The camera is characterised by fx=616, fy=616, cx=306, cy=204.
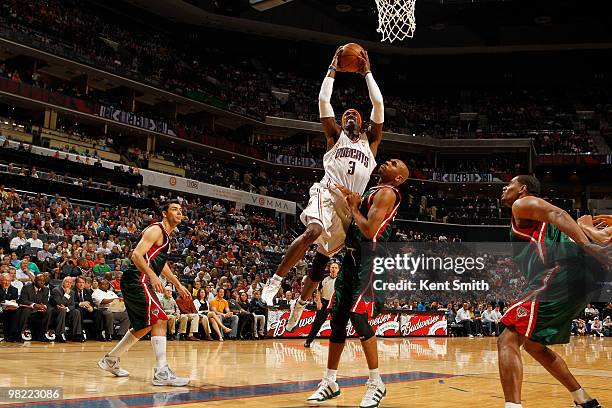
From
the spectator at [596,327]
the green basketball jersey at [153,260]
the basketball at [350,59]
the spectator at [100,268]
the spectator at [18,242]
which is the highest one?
the basketball at [350,59]

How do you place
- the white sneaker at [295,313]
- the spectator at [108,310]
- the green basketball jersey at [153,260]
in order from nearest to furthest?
the white sneaker at [295,313]
the green basketball jersey at [153,260]
the spectator at [108,310]

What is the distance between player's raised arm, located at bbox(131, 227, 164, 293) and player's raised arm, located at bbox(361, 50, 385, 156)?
2.28 metres

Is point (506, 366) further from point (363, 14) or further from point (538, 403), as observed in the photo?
point (363, 14)

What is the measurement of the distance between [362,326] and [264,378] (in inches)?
82.1

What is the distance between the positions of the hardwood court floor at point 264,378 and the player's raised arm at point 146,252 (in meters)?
0.94

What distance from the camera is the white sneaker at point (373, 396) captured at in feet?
15.3

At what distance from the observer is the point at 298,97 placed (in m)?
40.1

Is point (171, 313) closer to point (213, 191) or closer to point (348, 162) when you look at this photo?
point (348, 162)

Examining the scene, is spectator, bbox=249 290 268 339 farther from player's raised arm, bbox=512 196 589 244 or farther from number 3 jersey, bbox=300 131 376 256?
player's raised arm, bbox=512 196 589 244

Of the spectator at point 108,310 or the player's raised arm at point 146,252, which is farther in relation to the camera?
the spectator at point 108,310

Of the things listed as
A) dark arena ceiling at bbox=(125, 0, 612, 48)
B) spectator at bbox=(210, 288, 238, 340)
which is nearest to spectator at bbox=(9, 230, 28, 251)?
spectator at bbox=(210, 288, 238, 340)

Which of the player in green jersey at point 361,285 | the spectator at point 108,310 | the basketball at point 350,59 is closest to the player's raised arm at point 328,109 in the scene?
the basketball at point 350,59

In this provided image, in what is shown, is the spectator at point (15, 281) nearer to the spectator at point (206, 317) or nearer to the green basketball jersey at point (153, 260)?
the spectator at point (206, 317)

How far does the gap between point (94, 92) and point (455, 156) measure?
23943mm
